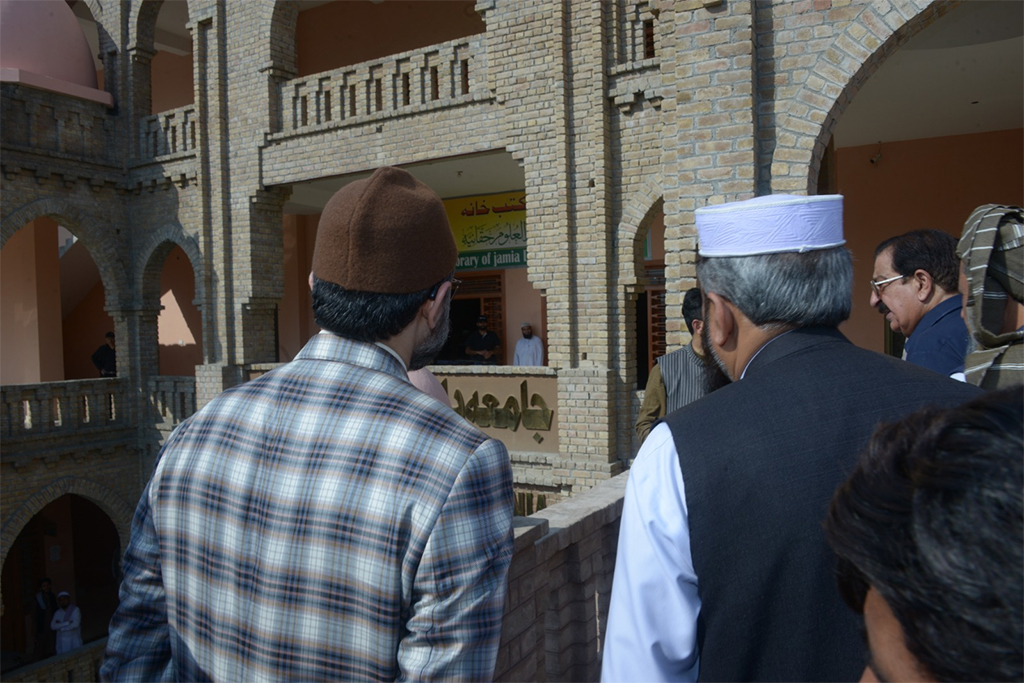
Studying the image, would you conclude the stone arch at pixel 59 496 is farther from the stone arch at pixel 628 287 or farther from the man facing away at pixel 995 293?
the man facing away at pixel 995 293

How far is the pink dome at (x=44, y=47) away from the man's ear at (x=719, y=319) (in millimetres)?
13503

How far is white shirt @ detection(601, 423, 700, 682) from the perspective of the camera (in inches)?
46.3

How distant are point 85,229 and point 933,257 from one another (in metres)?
13.5

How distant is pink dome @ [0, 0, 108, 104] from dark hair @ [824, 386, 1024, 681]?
14.1 meters

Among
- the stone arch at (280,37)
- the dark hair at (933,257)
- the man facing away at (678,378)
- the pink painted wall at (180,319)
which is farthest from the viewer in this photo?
the pink painted wall at (180,319)

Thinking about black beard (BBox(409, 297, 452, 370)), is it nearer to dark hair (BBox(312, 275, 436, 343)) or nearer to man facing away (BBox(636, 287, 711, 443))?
dark hair (BBox(312, 275, 436, 343))

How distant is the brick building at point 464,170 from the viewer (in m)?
4.64

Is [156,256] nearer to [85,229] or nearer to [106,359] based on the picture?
[85,229]

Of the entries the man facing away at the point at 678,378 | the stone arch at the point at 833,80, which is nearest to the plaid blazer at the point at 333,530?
the man facing away at the point at 678,378

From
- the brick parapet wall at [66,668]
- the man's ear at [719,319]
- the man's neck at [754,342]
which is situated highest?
the man's ear at [719,319]

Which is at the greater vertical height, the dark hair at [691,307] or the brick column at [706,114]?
the brick column at [706,114]

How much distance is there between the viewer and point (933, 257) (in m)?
2.77

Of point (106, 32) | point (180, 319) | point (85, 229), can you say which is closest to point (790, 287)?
point (85, 229)

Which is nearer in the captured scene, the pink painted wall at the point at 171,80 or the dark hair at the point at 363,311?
the dark hair at the point at 363,311
